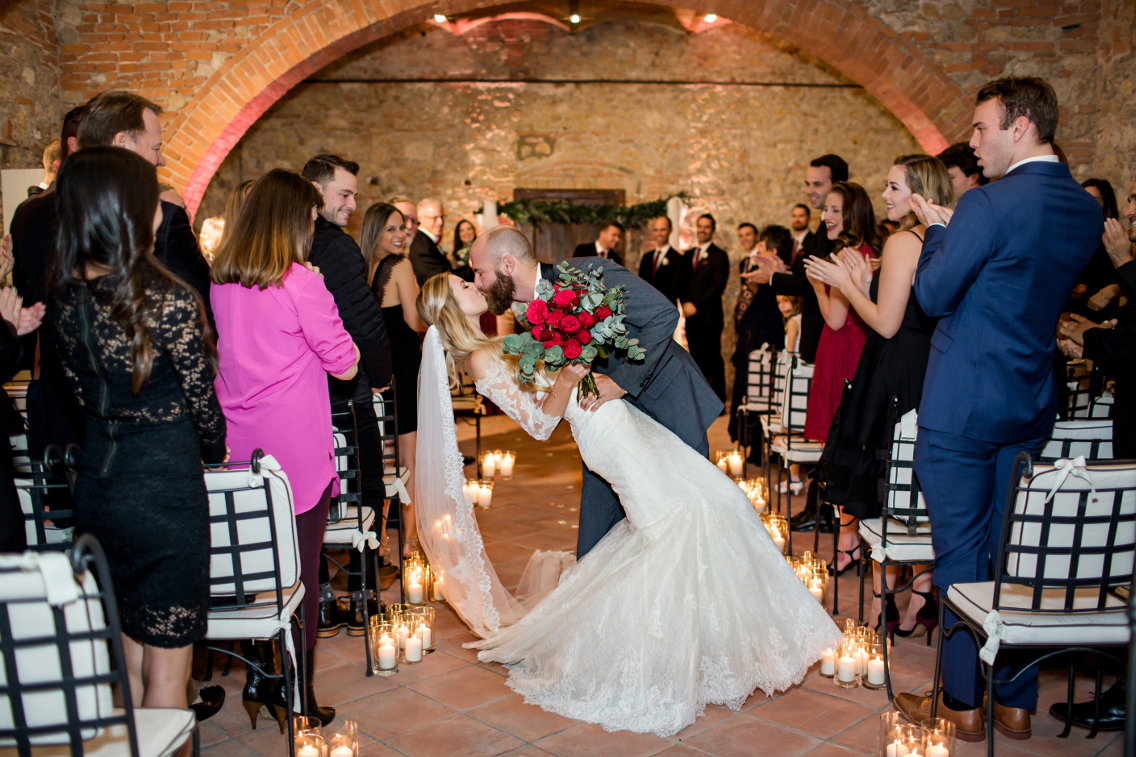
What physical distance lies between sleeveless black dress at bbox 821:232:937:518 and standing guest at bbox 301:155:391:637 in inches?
80.7

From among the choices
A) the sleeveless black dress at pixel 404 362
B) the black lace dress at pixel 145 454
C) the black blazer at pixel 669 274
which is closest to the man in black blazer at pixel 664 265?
the black blazer at pixel 669 274

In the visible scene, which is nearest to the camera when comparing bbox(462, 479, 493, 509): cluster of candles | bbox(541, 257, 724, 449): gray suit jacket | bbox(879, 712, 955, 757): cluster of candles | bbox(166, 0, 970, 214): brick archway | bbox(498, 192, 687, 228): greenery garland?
bbox(879, 712, 955, 757): cluster of candles

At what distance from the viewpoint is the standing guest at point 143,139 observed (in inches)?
109

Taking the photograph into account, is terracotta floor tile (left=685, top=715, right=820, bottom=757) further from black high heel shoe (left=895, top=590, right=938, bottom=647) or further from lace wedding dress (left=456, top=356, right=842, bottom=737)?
black high heel shoe (left=895, top=590, right=938, bottom=647)

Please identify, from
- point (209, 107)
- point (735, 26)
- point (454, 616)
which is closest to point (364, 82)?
point (209, 107)

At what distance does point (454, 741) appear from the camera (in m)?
2.88

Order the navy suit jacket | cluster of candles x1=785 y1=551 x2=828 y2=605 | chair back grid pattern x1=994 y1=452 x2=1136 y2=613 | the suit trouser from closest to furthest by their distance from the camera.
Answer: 1. chair back grid pattern x1=994 y1=452 x2=1136 y2=613
2. the navy suit jacket
3. the suit trouser
4. cluster of candles x1=785 y1=551 x2=828 y2=605

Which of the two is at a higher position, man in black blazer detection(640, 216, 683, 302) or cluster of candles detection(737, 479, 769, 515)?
man in black blazer detection(640, 216, 683, 302)

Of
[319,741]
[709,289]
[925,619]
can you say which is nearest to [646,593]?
[319,741]

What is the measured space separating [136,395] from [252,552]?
635 millimetres

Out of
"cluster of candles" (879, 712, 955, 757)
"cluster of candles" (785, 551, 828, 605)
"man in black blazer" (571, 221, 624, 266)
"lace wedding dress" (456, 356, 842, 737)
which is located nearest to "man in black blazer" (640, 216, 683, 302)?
"man in black blazer" (571, 221, 624, 266)

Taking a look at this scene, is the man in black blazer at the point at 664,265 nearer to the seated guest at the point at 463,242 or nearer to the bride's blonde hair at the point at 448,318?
the seated guest at the point at 463,242

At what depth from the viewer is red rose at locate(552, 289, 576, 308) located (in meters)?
2.97

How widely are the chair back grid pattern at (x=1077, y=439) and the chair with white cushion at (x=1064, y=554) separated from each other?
2.43 feet
